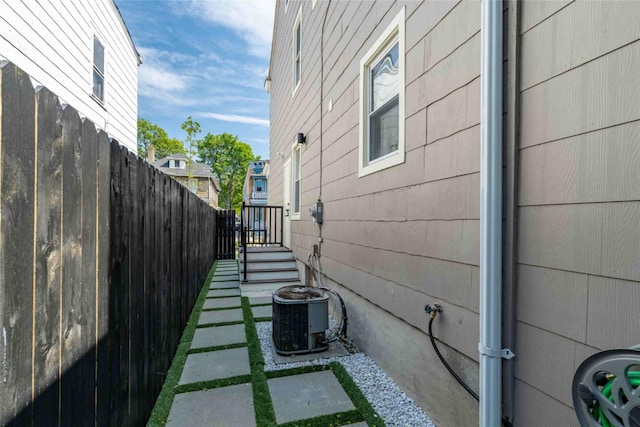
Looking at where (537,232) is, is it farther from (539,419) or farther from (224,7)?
(224,7)

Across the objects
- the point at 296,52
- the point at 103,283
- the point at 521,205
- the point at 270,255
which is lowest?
the point at 270,255

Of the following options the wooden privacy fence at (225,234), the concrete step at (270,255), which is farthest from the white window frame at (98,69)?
the wooden privacy fence at (225,234)

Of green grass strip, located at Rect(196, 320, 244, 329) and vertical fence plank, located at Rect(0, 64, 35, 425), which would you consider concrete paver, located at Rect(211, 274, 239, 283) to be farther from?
vertical fence plank, located at Rect(0, 64, 35, 425)

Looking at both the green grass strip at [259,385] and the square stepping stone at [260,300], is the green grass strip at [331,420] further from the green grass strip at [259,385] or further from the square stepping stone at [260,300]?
the square stepping stone at [260,300]

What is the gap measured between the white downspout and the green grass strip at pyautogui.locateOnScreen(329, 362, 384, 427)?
33.0 inches

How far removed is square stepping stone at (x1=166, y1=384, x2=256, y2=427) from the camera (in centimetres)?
206

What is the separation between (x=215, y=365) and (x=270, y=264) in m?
3.29

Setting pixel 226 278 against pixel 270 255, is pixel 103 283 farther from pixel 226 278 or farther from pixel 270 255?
pixel 226 278

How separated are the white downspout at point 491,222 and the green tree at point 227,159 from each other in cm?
3461

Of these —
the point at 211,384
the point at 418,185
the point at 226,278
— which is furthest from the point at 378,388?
the point at 226,278

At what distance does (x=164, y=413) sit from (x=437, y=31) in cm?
312

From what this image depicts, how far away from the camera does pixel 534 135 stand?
4.48 feet

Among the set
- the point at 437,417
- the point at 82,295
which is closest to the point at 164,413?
the point at 82,295

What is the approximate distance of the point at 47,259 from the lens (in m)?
0.95
